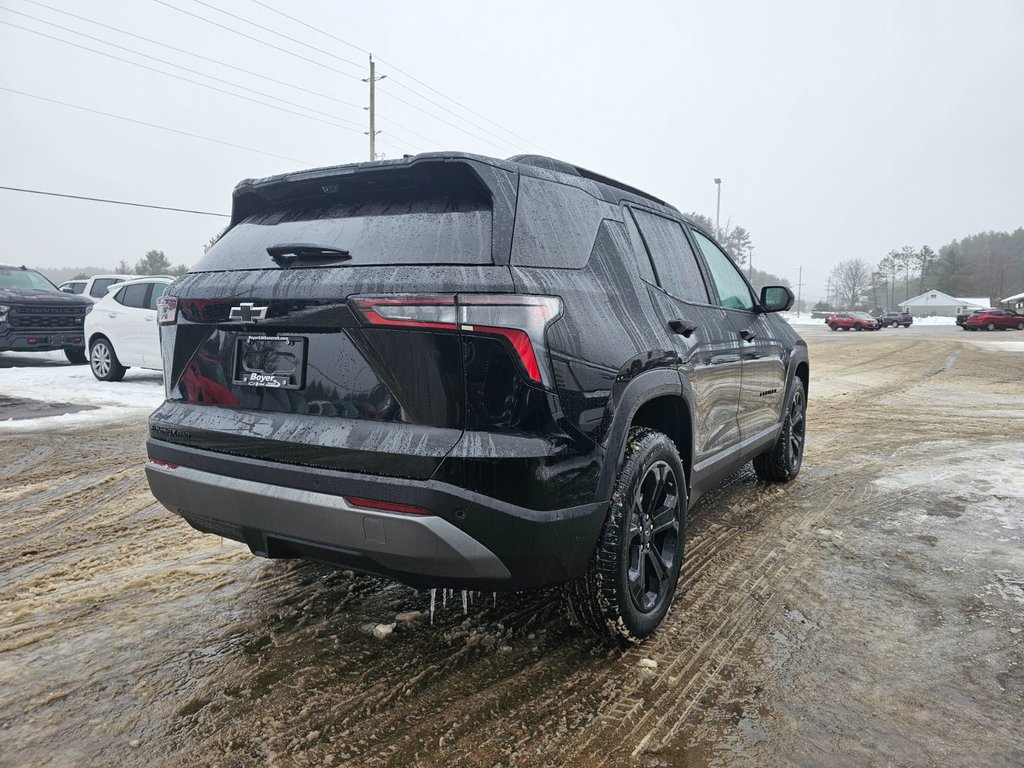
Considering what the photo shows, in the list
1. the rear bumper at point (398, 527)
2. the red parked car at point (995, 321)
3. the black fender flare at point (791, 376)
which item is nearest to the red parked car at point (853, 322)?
the red parked car at point (995, 321)

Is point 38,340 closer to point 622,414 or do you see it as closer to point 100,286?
point 100,286

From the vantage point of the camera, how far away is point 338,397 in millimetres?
2285

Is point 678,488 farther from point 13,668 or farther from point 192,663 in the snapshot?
point 13,668

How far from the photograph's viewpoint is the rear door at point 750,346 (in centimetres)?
398

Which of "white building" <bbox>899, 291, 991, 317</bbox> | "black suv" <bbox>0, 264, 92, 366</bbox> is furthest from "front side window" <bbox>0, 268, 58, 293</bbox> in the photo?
"white building" <bbox>899, 291, 991, 317</bbox>

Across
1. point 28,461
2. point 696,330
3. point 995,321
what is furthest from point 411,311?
point 995,321

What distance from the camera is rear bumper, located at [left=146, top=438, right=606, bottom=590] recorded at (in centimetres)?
209

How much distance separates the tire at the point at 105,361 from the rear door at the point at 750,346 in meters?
9.82

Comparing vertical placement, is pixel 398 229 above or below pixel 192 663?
above

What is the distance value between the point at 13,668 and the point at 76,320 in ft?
39.8

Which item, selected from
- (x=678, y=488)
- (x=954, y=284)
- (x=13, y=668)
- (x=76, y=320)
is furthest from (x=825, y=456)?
(x=954, y=284)

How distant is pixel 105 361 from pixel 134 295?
3.79ft

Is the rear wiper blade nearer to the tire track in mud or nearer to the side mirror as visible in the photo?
the side mirror

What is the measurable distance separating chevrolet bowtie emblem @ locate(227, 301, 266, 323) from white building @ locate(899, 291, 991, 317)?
100752 millimetres
